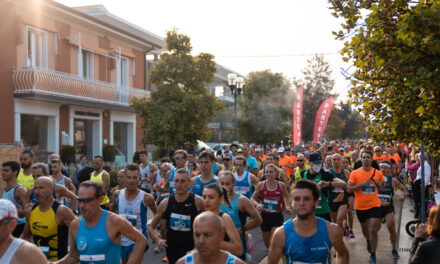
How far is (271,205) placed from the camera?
27.1ft

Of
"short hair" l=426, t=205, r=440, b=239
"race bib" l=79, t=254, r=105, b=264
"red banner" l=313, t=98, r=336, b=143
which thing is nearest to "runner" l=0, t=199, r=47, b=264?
"race bib" l=79, t=254, r=105, b=264

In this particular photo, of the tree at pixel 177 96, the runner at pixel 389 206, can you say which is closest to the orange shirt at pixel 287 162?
the tree at pixel 177 96

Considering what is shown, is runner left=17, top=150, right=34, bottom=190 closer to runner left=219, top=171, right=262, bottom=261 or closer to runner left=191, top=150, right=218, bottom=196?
runner left=191, top=150, right=218, bottom=196

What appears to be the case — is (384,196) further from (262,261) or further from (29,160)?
(29,160)

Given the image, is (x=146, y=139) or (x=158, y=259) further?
(x=146, y=139)

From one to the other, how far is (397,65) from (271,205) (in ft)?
12.3

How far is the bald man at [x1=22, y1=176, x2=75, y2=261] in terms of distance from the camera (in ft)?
18.5

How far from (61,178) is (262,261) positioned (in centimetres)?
414

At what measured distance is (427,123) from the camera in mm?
6375

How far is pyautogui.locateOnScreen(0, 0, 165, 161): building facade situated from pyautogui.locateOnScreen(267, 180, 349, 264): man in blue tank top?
15.8 metres

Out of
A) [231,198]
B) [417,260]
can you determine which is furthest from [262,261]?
[417,260]

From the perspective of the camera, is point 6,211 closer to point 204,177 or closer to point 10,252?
point 10,252

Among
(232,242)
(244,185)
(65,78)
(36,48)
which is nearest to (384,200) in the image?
(244,185)

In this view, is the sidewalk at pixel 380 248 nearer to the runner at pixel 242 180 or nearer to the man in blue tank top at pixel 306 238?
the runner at pixel 242 180
